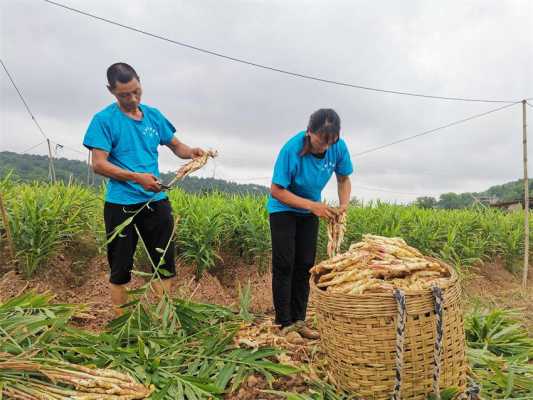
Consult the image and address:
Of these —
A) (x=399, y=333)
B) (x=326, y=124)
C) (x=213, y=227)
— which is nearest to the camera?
(x=399, y=333)

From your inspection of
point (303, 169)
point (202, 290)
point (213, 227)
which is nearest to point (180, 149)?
point (303, 169)

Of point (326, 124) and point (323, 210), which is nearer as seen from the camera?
point (326, 124)

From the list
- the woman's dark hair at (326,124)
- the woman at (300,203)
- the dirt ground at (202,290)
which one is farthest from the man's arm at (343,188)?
the dirt ground at (202,290)

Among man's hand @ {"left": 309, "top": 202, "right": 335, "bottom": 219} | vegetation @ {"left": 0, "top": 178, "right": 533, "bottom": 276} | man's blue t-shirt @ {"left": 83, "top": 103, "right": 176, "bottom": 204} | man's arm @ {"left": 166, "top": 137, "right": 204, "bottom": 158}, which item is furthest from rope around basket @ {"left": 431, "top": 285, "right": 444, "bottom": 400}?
vegetation @ {"left": 0, "top": 178, "right": 533, "bottom": 276}

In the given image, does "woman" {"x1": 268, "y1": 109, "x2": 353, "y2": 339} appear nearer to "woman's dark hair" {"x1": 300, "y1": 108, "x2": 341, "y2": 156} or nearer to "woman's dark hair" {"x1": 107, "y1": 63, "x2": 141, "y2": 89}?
"woman's dark hair" {"x1": 300, "y1": 108, "x2": 341, "y2": 156}

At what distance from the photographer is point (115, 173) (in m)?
2.29

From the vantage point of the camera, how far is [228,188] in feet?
19.0

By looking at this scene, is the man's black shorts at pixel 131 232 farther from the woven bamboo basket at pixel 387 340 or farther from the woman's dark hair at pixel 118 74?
the woven bamboo basket at pixel 387 340

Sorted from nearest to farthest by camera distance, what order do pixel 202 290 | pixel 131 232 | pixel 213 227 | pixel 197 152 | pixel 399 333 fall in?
pixel 399 333 → pixel 131 232 → pixel 197 152 → pixel 202 290 → pixel 213 227

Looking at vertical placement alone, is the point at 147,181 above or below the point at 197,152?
below

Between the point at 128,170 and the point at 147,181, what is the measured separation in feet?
0.59

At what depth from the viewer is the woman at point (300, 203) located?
238 cm

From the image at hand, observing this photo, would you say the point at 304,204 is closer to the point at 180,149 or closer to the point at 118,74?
the point at 180,149

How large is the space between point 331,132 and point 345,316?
1040 mm
